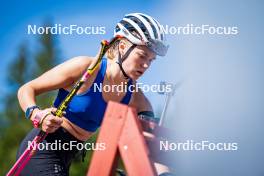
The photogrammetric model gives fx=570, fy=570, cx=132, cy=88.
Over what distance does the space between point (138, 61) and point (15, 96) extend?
2411 centimetres

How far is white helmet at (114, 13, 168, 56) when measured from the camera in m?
3.05

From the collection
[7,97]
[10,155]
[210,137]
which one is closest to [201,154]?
[210,137]

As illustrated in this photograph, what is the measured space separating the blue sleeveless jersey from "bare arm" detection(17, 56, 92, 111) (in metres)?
0.11

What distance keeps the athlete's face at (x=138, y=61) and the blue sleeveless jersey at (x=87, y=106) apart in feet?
0.44

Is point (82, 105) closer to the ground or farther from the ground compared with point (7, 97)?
closer to the ground

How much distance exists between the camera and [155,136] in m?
2.25

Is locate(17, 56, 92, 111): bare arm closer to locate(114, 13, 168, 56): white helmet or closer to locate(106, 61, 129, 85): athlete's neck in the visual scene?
locate(106, 61, 129, 85): athlete's neck

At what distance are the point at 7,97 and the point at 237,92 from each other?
2149cm

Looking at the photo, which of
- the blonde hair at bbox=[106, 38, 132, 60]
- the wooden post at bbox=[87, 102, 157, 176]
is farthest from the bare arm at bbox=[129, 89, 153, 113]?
the wooden post at bbox=[87, 102, 157, 176]

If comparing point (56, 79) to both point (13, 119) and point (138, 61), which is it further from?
point (13, 119)

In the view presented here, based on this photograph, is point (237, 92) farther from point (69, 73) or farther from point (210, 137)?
point (69, 73)

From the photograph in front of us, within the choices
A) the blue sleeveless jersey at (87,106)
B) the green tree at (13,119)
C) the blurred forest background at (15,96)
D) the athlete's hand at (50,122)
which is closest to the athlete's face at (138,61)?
the blue sleeveless jersey at (87,106)

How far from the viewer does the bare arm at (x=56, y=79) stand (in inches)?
115

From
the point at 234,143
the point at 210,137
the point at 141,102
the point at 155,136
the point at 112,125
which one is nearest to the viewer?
the point at 112,125
